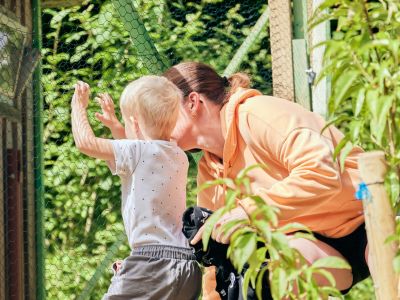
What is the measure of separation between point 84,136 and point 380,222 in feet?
5.19

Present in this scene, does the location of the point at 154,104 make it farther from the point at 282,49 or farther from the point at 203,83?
the point at 282,49

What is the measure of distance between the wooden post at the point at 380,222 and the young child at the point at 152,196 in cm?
142

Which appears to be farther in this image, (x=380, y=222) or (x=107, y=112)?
(x=107, y=112)

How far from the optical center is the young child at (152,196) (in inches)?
124

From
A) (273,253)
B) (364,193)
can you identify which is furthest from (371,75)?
(273,253)

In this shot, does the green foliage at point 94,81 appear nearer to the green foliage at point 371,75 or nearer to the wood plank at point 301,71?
the wood plank at point 301,71

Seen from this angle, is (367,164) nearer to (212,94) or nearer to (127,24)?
(212,94)

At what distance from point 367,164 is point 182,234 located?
1.51 m

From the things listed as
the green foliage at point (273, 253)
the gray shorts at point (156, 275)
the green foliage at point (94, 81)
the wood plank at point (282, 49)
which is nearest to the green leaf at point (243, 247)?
the green foliage at point (273, 253)

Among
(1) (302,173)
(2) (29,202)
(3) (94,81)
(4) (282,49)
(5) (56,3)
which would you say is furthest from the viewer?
(3) (94,81)

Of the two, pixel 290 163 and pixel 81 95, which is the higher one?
pixel 81 95

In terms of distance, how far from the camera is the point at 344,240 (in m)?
3.09

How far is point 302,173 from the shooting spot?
2838 millimetres

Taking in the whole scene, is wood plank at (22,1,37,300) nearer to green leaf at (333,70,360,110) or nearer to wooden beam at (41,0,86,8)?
Result: wooden beam at (41,0,86,8)
